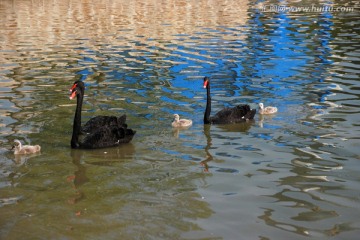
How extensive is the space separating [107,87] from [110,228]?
28.7 ft

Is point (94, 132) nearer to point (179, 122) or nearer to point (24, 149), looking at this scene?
point (24, 149)

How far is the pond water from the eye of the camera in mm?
7707

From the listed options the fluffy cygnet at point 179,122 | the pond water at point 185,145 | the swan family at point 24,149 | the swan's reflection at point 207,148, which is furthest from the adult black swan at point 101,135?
the swan's reflection at point 207,148

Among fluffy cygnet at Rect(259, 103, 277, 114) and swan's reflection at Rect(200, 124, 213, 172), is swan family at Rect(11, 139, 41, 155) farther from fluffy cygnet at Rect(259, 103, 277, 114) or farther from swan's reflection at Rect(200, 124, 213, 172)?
fluffy cygnet at Rect(259, 103, 277, 114)

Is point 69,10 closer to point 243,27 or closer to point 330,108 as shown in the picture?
point 243,27

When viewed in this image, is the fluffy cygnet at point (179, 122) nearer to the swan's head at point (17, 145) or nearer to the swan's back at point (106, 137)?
the swan's back at point (106, 137)

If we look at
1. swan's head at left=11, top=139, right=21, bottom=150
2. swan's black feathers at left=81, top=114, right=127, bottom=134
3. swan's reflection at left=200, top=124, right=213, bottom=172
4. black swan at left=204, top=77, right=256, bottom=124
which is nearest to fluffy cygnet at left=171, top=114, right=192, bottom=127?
swan's reflection at left=200, top=124, right=213, bottom=172

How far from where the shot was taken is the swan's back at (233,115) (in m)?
12.3

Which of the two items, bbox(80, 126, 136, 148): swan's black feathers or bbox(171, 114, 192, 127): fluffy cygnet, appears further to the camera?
bbox(171, 114, 192, 127): fluffy cygnet

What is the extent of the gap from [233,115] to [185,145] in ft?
5.20

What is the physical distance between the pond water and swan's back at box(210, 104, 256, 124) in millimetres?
167

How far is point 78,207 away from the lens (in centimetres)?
820

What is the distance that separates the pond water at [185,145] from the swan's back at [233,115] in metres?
0.17

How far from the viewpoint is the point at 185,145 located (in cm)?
1108
